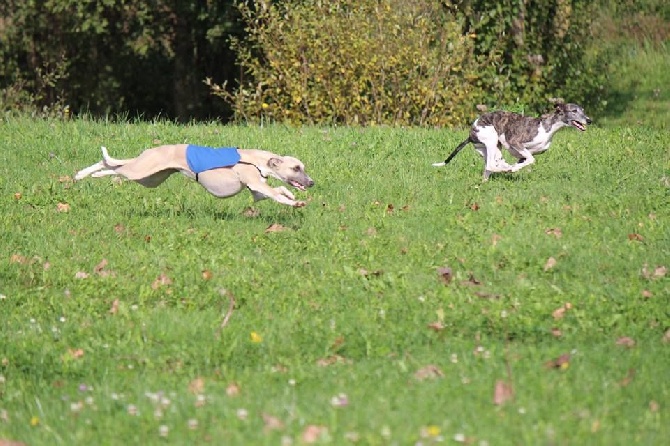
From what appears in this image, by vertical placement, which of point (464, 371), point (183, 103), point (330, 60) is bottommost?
point (183, 103)

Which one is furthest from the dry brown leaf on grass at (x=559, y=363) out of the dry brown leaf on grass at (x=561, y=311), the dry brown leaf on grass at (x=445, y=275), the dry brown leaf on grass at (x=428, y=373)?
the dry brown leaf on grass at (x=445, y=275)

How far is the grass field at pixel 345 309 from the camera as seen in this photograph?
6.11 metres

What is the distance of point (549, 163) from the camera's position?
558 inches

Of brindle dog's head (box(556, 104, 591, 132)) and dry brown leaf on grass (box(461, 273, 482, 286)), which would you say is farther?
brindle dog's head (box(556, 104, 591, 132))

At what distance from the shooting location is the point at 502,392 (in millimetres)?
6340

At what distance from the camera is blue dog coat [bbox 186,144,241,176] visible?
34.0ft

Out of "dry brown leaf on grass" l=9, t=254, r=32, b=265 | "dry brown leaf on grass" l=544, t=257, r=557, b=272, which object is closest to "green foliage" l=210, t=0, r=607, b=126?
"dry brown leaf on grass" l=9, t=254, r=32, b=265

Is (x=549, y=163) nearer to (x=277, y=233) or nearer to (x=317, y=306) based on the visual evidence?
(x=277, y=233)

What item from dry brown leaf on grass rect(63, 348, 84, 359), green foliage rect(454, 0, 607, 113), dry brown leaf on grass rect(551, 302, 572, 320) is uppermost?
dry brown leaf on grass rect(551, 302, 572, 320)

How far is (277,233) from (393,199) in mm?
1887

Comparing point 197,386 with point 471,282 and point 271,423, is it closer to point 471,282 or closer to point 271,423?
point 271,423

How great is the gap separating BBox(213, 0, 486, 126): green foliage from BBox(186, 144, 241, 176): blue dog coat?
871 centimetres

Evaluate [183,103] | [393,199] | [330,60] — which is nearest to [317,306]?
[393,199]

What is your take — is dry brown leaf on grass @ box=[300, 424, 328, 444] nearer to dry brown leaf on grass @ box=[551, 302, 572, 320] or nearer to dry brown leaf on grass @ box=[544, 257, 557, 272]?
dry brown leaf on grass @ box=[551, 302, 572, 320]
